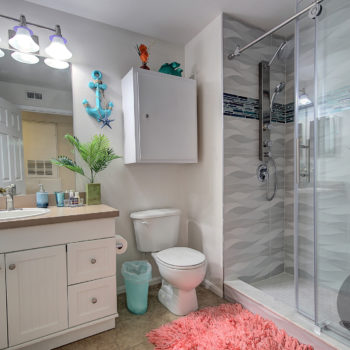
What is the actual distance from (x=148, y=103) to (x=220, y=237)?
1.29 meters

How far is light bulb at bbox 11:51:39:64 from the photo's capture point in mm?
1739

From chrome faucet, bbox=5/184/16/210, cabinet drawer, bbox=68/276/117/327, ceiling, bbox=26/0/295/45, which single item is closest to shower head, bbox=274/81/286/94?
ceiling, bbox=26/0/295/45

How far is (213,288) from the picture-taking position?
6.91 feet

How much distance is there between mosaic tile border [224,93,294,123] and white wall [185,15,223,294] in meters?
0.07

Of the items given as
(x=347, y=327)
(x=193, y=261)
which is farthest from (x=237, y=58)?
(x=347, y=327)

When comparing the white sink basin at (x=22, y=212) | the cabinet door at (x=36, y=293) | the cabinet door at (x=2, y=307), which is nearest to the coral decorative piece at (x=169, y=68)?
the white sink basin at (x=22, y=212)

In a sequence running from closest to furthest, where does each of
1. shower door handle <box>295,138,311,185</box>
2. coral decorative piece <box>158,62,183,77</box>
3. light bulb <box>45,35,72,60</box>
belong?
shower door handle <box>295,138,311,185</box> < light bulb <box>45,35,72,60</box> < coral decorative piece <box>158,62,183,77</box>

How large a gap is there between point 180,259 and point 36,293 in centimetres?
94

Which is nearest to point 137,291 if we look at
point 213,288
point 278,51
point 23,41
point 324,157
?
point 213,288

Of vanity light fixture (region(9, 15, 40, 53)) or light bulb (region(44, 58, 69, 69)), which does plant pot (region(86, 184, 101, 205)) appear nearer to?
light bulb (region(44, 58, 69, 69))

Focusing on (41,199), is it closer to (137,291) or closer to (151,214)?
(151,214)

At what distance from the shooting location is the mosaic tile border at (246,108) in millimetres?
2012

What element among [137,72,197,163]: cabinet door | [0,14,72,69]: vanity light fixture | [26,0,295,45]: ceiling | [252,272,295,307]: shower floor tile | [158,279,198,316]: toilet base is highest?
[26,0,295,45]: ceiling

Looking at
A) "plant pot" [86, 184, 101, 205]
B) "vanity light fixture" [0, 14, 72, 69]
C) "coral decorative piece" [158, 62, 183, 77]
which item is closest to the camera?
"vanity light fixture" [0, 14, 72, 69]
